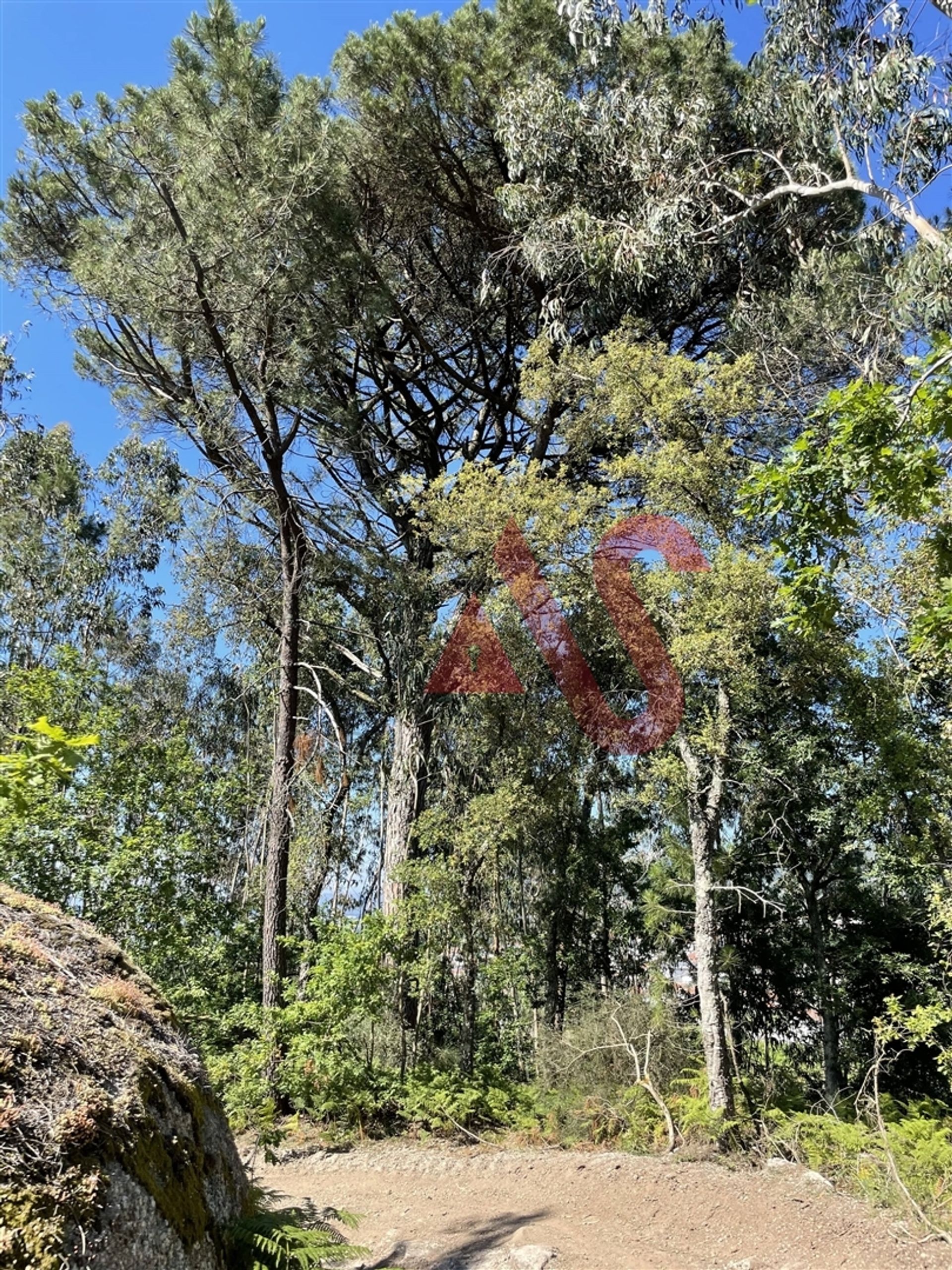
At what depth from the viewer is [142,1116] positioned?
7.66 feet

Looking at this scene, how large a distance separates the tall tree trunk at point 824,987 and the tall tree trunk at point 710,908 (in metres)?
2.80

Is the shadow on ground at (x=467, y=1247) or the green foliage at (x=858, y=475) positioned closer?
the green foliage at (x=858, y=475)

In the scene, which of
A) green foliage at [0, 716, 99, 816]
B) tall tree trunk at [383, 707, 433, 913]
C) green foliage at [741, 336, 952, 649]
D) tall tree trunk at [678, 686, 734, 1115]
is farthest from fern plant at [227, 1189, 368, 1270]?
tall tree trunk at [383, 707, 433, 913]

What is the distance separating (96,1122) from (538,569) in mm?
7676

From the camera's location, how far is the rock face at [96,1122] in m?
1.83

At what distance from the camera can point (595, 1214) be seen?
5.80 metres

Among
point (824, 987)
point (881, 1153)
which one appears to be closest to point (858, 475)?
point (881, 1153)

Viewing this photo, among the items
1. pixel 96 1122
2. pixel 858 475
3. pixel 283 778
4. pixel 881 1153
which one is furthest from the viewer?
pixel 283 778

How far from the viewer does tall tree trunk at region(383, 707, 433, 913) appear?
10711 mm

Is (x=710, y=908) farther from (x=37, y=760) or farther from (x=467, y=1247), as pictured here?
(x=37, y=760)

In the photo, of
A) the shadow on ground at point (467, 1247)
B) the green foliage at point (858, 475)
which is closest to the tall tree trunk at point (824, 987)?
the shadow on ground at point (467, 1247)

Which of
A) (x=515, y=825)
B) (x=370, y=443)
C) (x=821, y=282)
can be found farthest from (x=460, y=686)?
(x=821, y=282)

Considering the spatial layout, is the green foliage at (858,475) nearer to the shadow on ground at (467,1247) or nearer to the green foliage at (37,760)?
the green foliage at (37,760)

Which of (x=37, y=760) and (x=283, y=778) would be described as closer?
(x=37, y=760)
